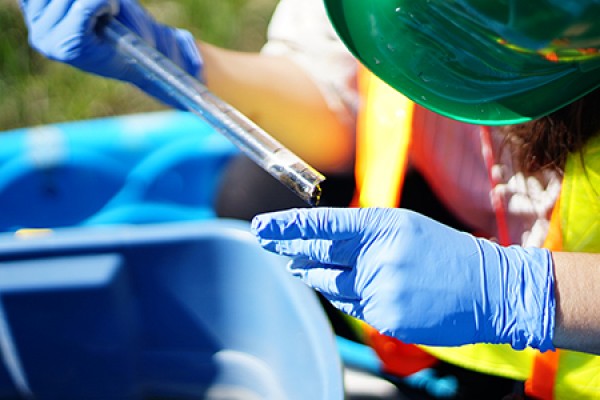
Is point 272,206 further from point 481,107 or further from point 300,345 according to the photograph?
point 481,107

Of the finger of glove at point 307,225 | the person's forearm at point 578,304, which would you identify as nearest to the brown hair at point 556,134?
the person's forearm at point 578,304

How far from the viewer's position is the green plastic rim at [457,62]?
1.91 feet

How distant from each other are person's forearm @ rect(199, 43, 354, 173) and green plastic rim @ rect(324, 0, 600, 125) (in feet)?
1.20

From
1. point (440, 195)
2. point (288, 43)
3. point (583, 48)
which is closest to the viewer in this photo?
point (583, 48)

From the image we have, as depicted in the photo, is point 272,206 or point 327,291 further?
point 272,206

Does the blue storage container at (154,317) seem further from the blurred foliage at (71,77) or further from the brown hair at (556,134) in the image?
the blurred foliage at (71,77)

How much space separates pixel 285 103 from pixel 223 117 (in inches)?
13.2

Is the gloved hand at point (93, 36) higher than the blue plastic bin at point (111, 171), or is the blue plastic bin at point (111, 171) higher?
the gloved hand at point (93, 36)

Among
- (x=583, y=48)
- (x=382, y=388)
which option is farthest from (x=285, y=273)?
(x=583, y=48)

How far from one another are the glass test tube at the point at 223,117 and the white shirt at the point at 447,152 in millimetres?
293

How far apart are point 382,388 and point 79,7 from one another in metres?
0.64

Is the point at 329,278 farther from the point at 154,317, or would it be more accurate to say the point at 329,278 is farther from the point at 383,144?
the point at 154,317

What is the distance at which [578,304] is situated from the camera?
0.64 meters

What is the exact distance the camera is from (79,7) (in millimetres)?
849
